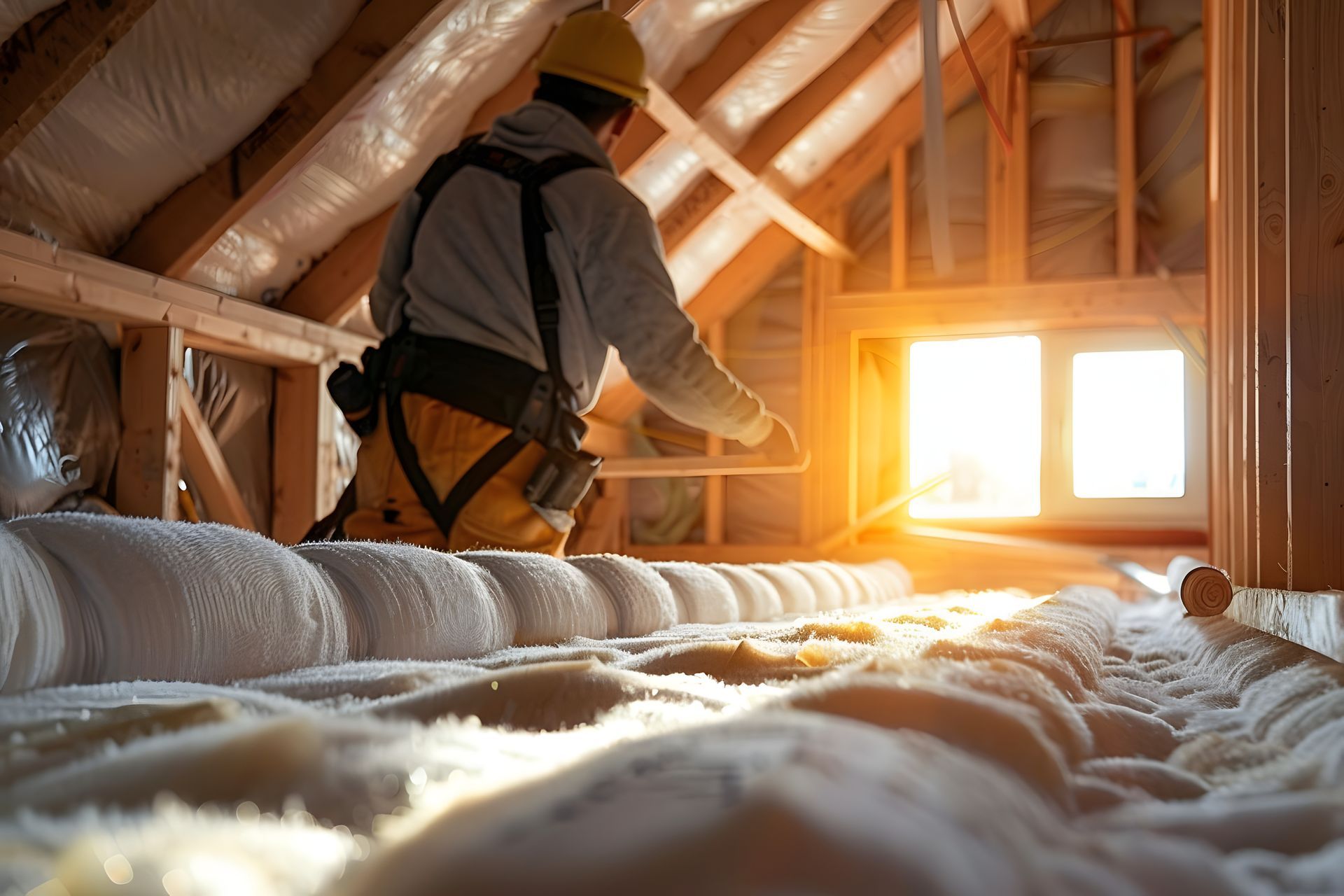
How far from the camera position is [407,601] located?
115 centimetres

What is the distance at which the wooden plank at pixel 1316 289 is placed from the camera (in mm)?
1398

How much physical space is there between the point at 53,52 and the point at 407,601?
1.64 metres

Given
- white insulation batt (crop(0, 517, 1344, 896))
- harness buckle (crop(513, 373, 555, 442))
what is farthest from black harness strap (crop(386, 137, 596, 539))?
white insulation batt (crop(0, 517, 1344, 896))

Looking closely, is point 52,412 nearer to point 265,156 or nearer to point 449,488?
point 265,156

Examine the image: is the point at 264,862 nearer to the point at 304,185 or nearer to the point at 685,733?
the point at 685,733

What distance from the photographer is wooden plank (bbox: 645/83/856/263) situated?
131 inches

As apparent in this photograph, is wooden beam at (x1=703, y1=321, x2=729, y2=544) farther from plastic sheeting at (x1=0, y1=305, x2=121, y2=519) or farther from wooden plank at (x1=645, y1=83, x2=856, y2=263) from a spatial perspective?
plastic sheeting at (x1=0, y1=305, x2=121, y2=519)

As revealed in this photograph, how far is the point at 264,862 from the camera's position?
0.38m

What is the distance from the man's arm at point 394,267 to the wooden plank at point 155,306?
2.31 feet

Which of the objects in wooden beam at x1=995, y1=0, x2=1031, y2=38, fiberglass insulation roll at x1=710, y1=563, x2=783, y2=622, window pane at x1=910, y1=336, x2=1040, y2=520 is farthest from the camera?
window pane at x1=910, y1=336, x2=1040, y2=520

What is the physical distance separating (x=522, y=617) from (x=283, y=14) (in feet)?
6.36

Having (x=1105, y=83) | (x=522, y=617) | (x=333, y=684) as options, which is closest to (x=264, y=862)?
(x=333, y=684)

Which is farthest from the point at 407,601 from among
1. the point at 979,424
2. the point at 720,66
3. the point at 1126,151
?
the point at 979,424

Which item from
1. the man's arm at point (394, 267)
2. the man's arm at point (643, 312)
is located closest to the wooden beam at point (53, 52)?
the man's arm at point (394, 267)
